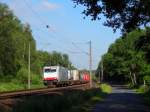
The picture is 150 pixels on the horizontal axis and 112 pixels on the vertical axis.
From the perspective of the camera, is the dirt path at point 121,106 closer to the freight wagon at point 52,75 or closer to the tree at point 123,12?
the tree at point 123,12

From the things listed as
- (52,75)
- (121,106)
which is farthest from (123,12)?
(52,75)

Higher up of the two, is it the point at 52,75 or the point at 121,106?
the point at 52,75

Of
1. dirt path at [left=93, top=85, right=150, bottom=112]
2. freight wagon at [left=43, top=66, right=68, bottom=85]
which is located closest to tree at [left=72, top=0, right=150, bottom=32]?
dirt path at [left=93, top=85, right=150, bottom=112]

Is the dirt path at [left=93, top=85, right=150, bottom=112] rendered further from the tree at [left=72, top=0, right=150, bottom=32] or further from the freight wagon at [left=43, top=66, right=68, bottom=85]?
the freight wagon at [left=43, top=66, right=68, bottom=85]

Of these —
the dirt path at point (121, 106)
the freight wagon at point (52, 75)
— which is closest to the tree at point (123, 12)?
the dirt path at point (121, 106)

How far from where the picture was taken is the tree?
74.1ft

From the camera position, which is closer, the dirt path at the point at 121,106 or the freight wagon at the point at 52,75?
the dirt path at the point at 121,106

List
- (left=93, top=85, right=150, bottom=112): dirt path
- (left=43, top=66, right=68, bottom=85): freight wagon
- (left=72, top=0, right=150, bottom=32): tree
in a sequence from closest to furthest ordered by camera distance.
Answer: (left=72, top=0, right=150, bottom=32): tree → (left=93, top=85, right=150, bottom=112): dirt path → (left=43, top=66, right=68, bottom=85): freight wagon

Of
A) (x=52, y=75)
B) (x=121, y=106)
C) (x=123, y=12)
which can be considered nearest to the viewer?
(x=123, y=12)

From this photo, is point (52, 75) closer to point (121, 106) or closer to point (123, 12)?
point (121, 106)

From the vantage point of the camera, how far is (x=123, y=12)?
78.1 feet

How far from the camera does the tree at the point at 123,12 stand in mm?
22578

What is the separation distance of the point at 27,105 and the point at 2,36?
80848 millimetres

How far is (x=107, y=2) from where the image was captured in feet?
72.9
